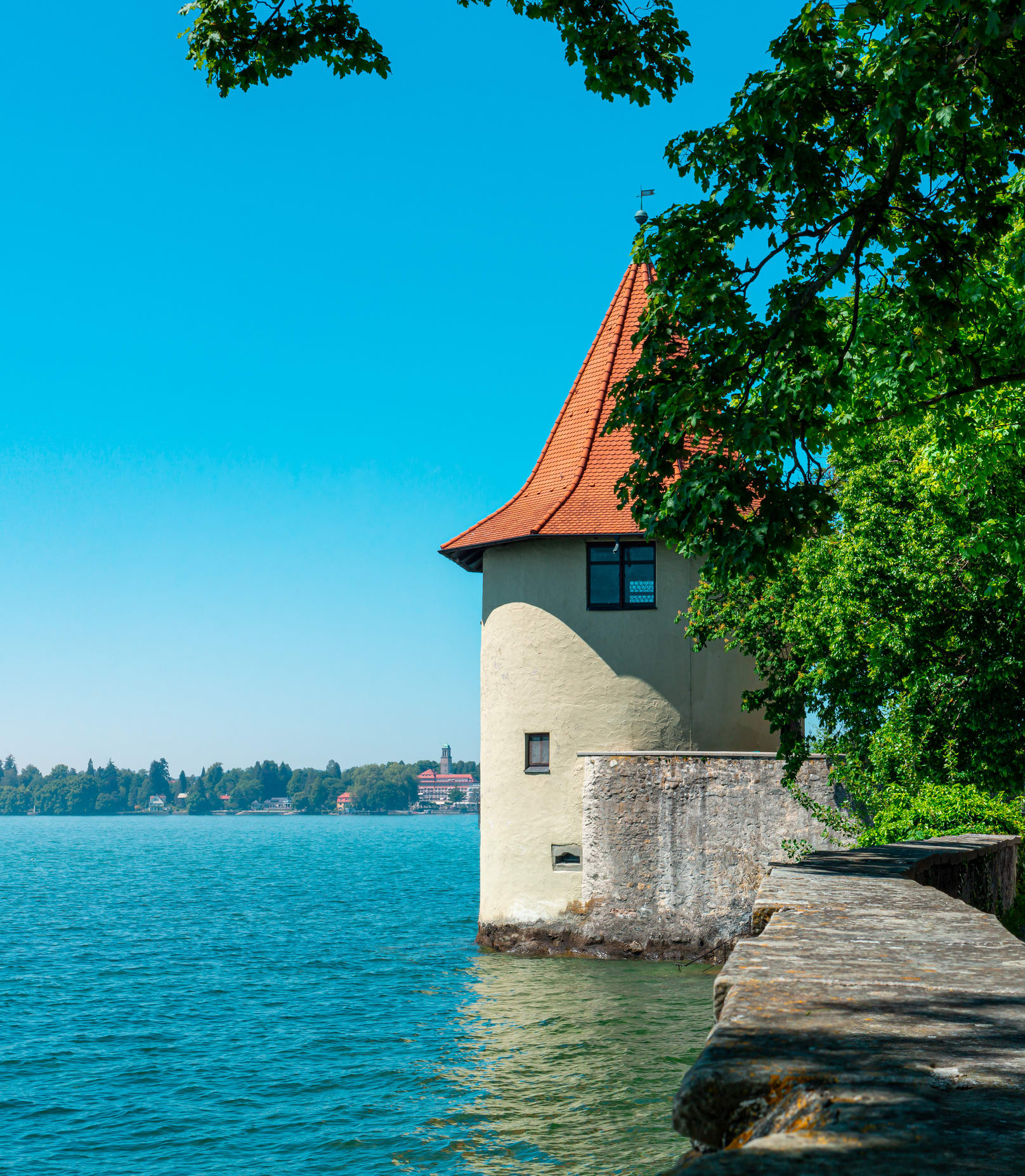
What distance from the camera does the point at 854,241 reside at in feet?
33.6

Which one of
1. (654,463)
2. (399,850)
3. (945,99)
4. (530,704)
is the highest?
(945,99)

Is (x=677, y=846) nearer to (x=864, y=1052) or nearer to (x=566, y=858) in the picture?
(x=566, y=858)

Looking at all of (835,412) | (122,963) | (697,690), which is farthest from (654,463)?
(122,963)

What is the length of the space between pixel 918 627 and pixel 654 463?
7031 millimetres

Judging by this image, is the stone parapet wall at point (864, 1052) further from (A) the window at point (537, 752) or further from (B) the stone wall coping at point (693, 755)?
(A) the window at point (537, 752)

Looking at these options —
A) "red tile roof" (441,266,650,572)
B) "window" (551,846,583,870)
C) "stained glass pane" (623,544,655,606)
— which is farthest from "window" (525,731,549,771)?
"red tile roof" (441,266,650,572)

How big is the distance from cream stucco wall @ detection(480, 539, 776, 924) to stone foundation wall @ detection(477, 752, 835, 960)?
0.85 m

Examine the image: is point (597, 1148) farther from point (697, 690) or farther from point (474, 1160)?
point (697, 690)

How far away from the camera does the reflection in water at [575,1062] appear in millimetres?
10836

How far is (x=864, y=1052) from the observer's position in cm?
314

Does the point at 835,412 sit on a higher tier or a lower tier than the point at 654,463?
higher

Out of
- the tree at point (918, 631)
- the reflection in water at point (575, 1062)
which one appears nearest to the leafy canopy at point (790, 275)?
the tree at point (918, 631)

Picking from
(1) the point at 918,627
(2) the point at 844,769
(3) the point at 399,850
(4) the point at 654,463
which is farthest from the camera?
(3) the point at 399,850

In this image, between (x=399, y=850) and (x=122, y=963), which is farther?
(x=399, y=850)
